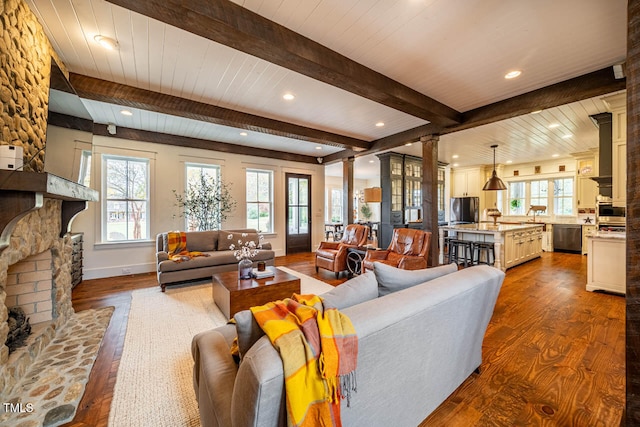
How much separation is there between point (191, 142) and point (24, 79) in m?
3.74

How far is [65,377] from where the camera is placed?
191 cm

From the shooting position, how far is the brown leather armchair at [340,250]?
14.9 ft

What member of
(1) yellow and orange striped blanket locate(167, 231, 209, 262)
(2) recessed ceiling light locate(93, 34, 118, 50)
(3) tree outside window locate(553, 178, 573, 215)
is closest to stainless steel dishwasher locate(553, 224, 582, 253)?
(3) tree outside window locate(553, 178, 573, 215)

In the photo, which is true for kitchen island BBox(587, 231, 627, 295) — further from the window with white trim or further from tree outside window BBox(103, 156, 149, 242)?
tree outside window BBox(103, 156, 149, 242)

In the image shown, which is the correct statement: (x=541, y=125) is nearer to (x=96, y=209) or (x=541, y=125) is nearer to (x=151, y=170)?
(x=151, y=170)

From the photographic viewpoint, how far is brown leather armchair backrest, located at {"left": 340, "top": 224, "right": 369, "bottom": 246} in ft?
15.9

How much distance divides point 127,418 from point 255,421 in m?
1.39

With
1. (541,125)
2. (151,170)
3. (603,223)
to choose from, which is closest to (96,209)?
(151,170)

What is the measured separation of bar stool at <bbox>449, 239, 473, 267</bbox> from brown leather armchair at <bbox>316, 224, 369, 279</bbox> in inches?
85.9

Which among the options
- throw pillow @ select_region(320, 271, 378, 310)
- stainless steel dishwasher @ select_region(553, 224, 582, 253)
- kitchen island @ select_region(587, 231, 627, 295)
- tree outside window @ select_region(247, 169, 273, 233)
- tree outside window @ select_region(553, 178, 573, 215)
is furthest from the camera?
tree outside window @ select_region(553, 178, 573, 215)

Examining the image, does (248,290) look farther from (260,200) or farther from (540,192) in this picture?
(540,192)

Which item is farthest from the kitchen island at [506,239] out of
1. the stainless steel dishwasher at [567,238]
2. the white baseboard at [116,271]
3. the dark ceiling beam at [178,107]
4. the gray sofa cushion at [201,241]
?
the white baseboard at [116,271]

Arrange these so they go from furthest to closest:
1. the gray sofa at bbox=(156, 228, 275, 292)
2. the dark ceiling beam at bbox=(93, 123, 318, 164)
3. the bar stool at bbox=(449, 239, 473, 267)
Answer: the bar stool at bbox=(449, 239, 473, 267), the dark ceiling beam at bbox=(93, 123, 318, 164), the gray sofa at bbox=(156, 228, 275, 292)

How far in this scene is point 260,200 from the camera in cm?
672
